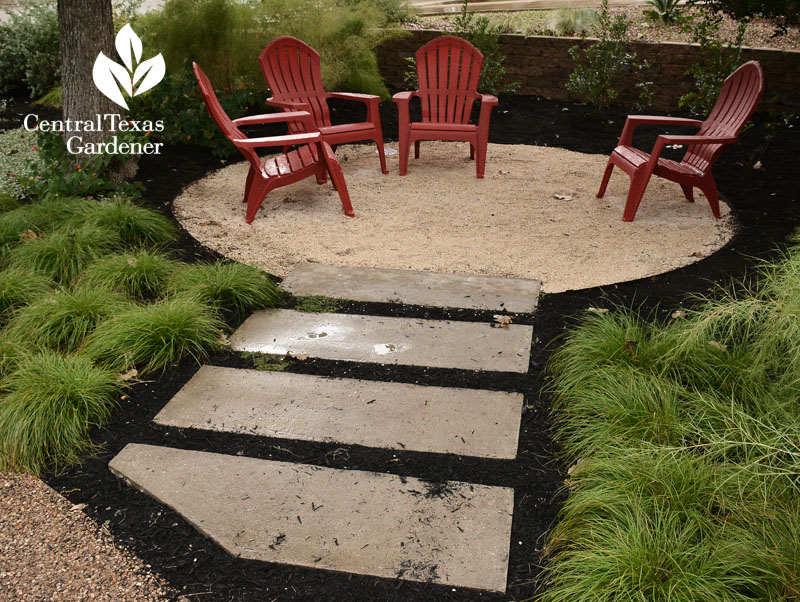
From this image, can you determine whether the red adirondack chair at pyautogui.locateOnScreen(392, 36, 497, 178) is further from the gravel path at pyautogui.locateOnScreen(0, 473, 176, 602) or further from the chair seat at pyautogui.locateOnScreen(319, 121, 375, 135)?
the gravel path at pyautogui.locateOnScreen(0, 473, 176, 602)

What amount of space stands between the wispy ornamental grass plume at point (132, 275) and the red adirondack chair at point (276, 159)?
1.25m

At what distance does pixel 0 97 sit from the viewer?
335 inches

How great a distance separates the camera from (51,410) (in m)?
2.73

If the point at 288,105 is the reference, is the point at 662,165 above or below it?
below

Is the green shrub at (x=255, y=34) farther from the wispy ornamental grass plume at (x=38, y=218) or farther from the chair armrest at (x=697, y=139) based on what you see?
the chair armrest at (x=697, y=139)

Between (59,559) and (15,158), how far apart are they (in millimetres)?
5107

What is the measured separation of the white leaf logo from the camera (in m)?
5.27

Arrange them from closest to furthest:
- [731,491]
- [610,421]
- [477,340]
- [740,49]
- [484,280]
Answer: [731,491] → [610,421] → [477,340] → [484,280] → [740,49]

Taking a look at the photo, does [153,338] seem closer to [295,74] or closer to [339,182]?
[339,182]

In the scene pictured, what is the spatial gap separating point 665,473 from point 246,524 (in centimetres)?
134

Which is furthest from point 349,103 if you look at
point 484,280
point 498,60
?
point 484,280

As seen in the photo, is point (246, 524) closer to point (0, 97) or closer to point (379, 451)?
point (379, 451)

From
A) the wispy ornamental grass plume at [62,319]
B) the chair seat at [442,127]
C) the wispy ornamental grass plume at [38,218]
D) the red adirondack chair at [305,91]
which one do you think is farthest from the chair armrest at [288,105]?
the wispy ornamental grass plume at [62,319]

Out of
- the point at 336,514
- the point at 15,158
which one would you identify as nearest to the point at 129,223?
the point at 15,158
